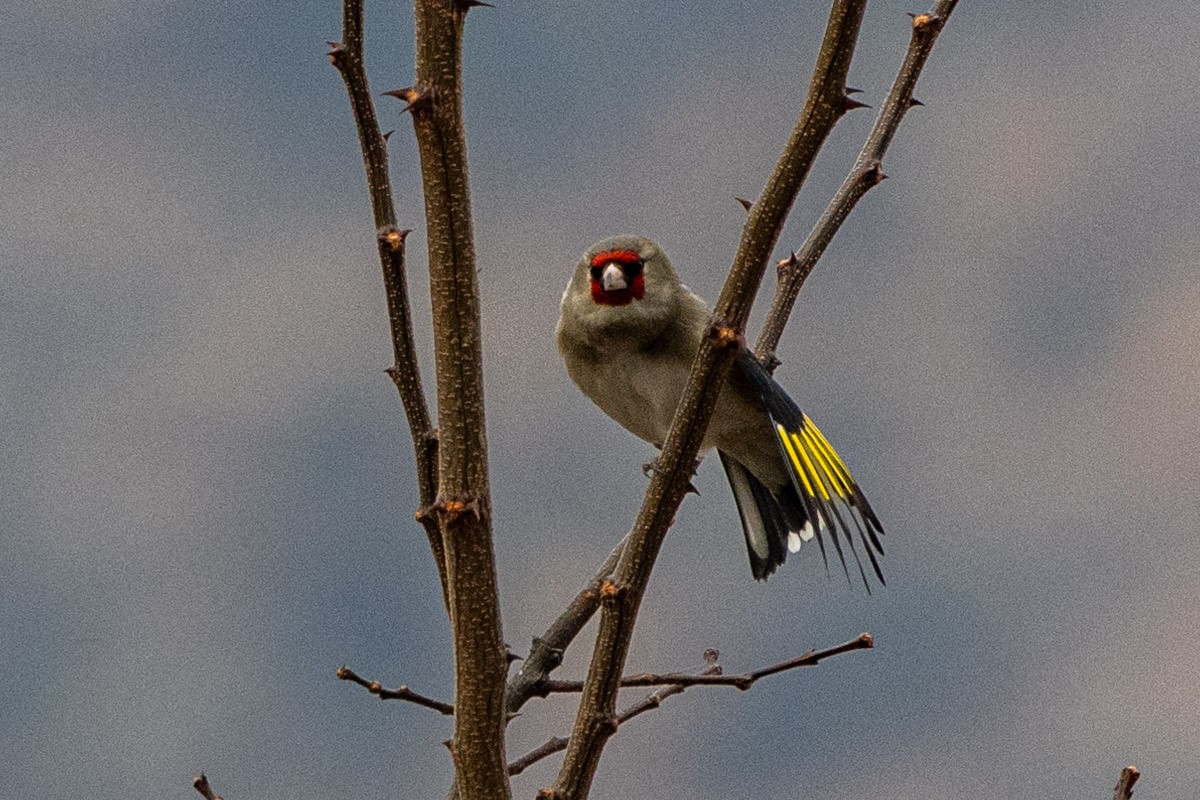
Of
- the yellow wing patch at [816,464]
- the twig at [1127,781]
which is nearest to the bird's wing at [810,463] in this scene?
the yellow wing patch at [816,464]

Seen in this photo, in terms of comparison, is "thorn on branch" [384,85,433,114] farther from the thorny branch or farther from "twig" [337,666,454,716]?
"twig" [337,666,454,716]

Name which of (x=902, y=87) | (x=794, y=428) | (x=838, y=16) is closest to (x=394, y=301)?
(x=838, y=16)

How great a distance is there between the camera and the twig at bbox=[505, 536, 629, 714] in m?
2.83

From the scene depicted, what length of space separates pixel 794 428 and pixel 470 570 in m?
2.01

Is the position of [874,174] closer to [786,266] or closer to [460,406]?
[786,266]

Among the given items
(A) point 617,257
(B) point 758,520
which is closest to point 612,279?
(A) point 617,257

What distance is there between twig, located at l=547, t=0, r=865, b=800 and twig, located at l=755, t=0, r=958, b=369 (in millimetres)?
875

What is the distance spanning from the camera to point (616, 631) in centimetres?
214

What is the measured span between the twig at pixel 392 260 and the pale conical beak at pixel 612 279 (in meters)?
1.82

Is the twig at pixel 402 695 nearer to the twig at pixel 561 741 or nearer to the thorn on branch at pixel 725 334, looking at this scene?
the twig at pixel 561 741

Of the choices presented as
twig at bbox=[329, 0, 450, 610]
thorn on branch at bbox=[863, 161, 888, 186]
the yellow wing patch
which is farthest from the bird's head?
twig at bbox=[329, 0, 450, 610]

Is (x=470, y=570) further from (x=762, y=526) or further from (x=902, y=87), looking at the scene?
(x=762, y=526)

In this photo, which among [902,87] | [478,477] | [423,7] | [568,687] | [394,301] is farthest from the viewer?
[902,87]

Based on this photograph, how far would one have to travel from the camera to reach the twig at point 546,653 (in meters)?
2.83
